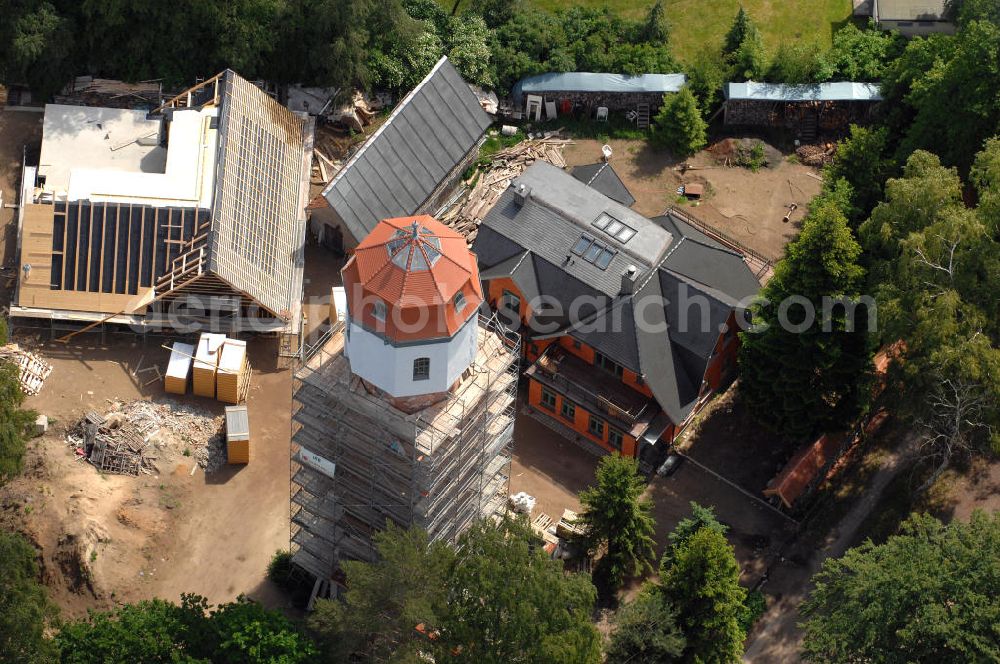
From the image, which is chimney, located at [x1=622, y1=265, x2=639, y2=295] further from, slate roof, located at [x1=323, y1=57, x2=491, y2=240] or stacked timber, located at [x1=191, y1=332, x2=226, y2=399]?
stacked timber, located at [x1=191, y1=332, x2=226, y2=399]

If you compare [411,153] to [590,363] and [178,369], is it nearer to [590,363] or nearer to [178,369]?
[590,363]

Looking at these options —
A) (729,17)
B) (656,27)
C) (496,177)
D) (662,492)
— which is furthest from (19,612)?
(729,17)

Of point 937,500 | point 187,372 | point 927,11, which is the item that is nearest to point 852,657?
point 937,500

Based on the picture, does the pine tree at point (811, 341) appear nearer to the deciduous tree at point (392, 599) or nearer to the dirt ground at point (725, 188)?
the dirt ground at point (725, 188)

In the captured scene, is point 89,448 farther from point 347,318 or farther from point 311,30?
point 311,30

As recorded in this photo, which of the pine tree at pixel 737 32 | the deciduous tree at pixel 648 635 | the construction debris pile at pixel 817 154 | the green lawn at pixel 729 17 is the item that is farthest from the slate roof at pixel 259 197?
the construction debris pile at pixel 817 154

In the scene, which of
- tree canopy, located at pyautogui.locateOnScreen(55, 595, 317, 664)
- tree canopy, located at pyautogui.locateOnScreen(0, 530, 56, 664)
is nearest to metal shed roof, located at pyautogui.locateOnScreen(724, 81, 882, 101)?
tree canopy, located at pyautogui.locateOnScreen(55, 595, 317, 664)
